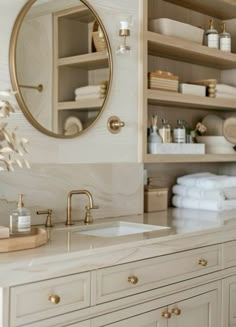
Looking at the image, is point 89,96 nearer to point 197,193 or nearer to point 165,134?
point 165,134

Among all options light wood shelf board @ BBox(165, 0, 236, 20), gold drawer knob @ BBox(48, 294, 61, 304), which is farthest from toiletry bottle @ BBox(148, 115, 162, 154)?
gold drawer knob @ BBox(48, 294, 61, 304)

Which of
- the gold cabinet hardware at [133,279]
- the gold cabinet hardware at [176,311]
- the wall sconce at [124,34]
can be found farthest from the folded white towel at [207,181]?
the gold cabinet hardware at [133,279]

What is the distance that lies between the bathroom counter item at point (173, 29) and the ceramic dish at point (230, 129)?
1.95 ft

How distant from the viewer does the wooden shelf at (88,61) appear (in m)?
2.45

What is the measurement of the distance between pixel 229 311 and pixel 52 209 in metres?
0.97

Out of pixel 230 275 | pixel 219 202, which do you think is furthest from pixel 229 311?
pixel 219 202

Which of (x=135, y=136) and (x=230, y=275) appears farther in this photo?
(x=135, y=136)

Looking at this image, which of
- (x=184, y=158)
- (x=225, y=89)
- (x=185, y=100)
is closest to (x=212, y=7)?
(x=225, y=89)

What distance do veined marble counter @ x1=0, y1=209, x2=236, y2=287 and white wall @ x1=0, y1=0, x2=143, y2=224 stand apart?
123 mm

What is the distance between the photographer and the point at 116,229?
2566 millimetres

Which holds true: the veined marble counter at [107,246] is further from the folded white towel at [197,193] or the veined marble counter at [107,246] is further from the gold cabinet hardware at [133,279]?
the folded white towel at [197,193]

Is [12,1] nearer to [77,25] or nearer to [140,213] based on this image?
[77,25]

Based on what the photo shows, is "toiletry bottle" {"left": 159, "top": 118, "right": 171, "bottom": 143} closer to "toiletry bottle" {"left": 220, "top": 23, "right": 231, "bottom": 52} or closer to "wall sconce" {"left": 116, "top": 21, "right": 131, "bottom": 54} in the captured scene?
"wall sconce" {"left": 116, "top": 21, "right": 131, "bottom": 54}

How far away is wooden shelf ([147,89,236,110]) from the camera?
287 cm
